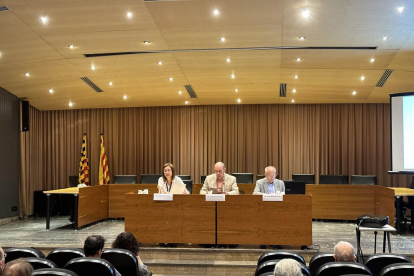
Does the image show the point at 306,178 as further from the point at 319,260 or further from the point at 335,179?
the point at 319,260

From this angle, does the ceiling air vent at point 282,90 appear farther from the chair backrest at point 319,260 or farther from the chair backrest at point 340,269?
the chair backrest at point 340,269

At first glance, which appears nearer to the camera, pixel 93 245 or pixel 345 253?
pixel 345 253

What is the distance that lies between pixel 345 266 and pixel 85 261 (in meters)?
1.95

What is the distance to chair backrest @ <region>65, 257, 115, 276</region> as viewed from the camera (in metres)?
3.48

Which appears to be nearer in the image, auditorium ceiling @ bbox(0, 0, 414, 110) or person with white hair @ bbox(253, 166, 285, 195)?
auditorium ceiling @ bbox(0, 0, 414, 110)

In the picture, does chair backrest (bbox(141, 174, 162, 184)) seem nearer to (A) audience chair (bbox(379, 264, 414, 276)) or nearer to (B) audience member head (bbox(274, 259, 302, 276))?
(A) audience chair (bbox(379, 264, 414, 276))

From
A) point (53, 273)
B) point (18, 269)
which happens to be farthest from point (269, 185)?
point (18, 269)

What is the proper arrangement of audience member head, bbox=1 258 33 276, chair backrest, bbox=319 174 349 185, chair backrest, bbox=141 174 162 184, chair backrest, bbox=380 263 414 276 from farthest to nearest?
chair backrest, bbox=141 174 162 184 → chair backrest, bbox=319 174 349 185 → chair backrest, bbox=380 263 414 276 → audience member head, bbox=1 258 33 276

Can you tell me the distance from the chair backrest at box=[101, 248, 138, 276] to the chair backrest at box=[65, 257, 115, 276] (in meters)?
0.52

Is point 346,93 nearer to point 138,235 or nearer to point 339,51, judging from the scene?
point 339,51

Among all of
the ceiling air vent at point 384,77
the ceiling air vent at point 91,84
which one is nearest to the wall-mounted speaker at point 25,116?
the ceiling air vent at point 91,84

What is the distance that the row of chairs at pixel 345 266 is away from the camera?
338cm

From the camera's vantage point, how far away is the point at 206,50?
9.36 meters

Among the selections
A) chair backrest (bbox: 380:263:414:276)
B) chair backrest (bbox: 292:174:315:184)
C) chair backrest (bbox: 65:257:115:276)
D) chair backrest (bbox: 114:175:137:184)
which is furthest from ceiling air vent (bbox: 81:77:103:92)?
chair backrest (bbox: 380:263:414:276)
